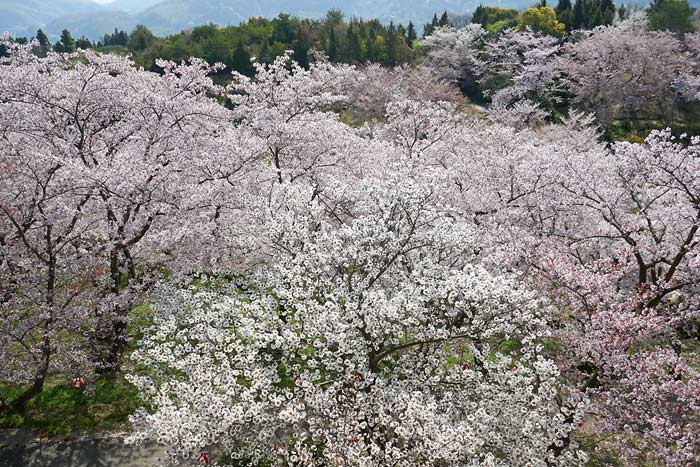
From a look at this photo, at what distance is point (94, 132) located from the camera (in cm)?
1614

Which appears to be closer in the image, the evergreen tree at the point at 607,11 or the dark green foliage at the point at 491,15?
the evergreen tree at the point at 607,11

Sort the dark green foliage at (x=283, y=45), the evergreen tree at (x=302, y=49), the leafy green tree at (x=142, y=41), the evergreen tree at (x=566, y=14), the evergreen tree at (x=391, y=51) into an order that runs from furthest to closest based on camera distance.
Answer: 1. the leafy green tree at (x=142, y=41)
2. the evergreen tree at (x=302, y=49)
3. the evergreen tree at (x=391, y=51)
4. the dark green foliage at (x=283, y=45)
5. the evergreen tree at (x=566, y=14)

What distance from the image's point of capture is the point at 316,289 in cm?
1153

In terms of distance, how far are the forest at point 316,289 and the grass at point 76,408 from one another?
7 cm

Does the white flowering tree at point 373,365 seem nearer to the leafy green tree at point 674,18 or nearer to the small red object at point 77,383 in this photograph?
the small red object at point 77,383

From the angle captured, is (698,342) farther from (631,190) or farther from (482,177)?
(482,177)

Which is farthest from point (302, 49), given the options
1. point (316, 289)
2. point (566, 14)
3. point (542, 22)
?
point (316, 289)

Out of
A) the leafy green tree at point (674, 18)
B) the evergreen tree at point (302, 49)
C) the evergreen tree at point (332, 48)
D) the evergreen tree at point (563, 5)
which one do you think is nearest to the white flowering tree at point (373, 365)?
the leafy green tree at point (674, 18)

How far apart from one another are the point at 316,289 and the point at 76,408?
Result: 8.27 metres

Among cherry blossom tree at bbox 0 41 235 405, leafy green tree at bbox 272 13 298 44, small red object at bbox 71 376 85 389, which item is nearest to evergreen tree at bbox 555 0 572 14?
leafy green tree at bbox 272 13 298 44

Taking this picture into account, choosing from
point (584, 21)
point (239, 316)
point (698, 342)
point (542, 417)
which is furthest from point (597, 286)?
point (584, 21)

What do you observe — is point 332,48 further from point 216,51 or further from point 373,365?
point 373,365

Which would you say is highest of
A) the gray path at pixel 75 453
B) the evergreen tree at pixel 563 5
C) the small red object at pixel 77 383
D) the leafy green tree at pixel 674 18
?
the evergreen tree at pixel 563 5

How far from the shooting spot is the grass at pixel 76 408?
524 inches
